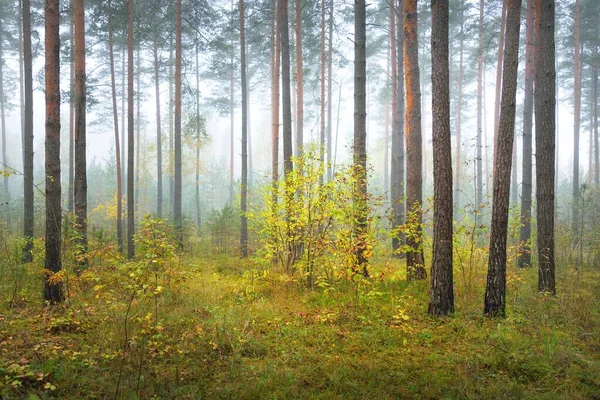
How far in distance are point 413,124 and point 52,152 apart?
8.24m

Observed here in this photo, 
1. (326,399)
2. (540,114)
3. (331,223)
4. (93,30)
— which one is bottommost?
(326,399)

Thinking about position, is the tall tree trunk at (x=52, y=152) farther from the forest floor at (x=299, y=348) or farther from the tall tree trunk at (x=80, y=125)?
the tall tree trunk at (x=80, y=125)

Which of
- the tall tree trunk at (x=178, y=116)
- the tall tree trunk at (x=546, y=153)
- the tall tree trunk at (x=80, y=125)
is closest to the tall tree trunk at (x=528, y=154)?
the tall tree trunk at (x=546, y=153)

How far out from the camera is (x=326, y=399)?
3.58m

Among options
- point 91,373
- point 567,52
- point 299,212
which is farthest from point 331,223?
point 567,52

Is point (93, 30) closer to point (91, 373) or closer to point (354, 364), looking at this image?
point (91, 373)

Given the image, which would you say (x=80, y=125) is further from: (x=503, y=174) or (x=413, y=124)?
(x=503, y=174)

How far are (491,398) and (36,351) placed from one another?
5.21 m

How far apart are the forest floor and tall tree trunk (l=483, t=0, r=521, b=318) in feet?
1.67

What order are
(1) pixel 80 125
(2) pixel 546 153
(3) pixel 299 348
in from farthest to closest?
1. (1) pixel 80 125
2. (2) pixel 546 153
3. (3) pixel 299 348

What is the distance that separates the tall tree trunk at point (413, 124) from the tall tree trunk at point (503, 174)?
237 cm

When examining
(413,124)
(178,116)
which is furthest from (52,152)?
(178,116)

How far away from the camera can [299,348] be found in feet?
15.8

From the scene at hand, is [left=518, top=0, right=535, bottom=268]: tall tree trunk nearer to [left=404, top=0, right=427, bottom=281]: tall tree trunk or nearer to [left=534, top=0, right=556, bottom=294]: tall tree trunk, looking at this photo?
[left=534, top=0, right=556, bottom=294]: tall tree trunk
